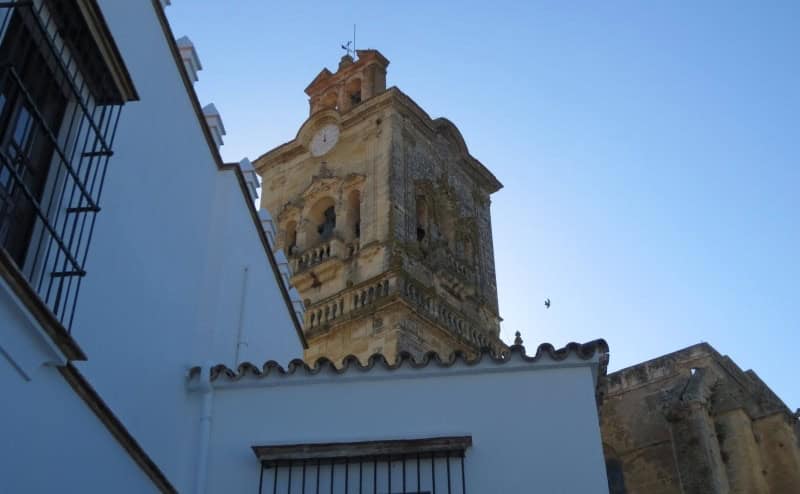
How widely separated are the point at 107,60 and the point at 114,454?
241cm

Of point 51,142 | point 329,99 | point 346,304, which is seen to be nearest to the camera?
point 51,142

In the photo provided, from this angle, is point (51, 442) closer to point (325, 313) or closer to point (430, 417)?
point (430, 417)

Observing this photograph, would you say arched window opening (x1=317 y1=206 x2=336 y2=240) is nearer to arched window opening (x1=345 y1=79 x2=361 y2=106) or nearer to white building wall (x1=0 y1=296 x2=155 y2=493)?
arched window opening (x1=345 y1=79 x2=361 y2=106)

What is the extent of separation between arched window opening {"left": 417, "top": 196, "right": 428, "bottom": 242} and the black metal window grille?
18.0 metres

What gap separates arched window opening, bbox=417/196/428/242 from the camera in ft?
79.3

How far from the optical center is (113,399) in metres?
6.29

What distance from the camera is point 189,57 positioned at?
821cm

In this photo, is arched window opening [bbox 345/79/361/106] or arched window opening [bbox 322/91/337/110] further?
arched window opening [bbox 322/91/337/110]

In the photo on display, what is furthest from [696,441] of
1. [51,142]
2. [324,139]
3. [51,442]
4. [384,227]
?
[324,139]

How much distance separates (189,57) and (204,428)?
10.0 ft

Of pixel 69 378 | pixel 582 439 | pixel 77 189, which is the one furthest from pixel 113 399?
pixel 582 439

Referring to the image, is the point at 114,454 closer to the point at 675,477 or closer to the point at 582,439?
the point at 582,439

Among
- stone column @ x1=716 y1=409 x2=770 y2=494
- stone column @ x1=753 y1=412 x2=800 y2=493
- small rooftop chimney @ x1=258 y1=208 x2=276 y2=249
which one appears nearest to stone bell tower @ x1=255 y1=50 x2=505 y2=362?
stone column @ x1=716 y1=409 x2=770 y2=494

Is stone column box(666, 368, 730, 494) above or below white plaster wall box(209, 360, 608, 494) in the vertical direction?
above
